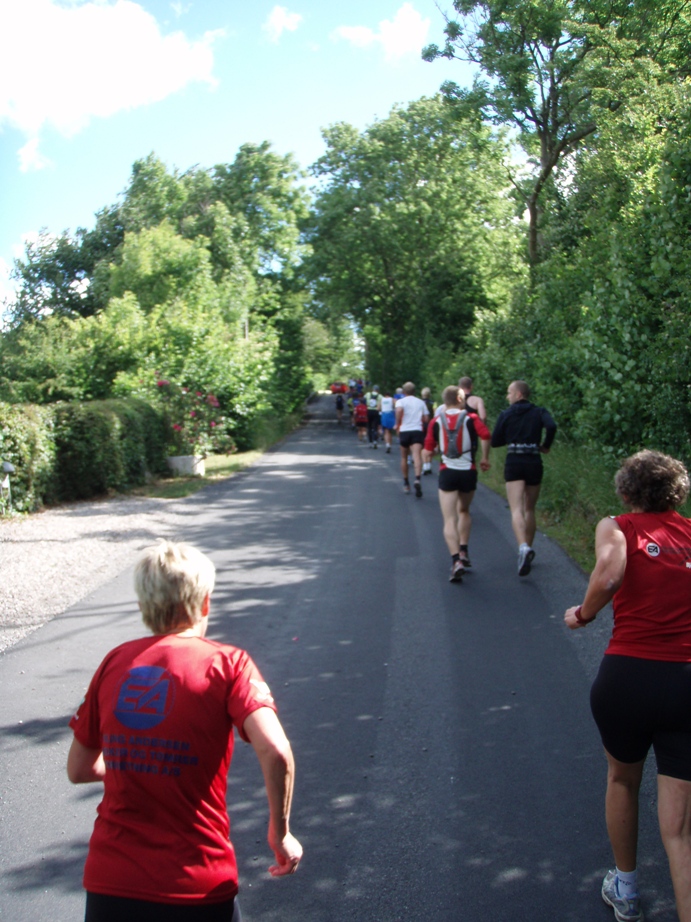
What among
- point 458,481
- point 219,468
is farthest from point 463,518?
point 219,468

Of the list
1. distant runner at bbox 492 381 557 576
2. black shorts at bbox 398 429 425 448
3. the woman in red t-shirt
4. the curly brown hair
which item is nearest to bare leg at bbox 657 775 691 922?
the woman in red t-shirt

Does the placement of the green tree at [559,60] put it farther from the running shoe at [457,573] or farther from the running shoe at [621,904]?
the running shoe at [621,904]

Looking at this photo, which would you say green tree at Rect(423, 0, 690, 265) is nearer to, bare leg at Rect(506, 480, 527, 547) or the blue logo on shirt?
bare leg at Rect(506, 480, 527, 547)

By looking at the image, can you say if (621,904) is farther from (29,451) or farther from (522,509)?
(29,451)

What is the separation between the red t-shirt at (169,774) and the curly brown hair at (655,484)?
175cm

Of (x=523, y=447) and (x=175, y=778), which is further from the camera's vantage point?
(x=523, y=447)

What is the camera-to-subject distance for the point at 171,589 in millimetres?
2295

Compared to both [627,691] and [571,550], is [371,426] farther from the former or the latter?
[627,691]

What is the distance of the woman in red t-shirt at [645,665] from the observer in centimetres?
291

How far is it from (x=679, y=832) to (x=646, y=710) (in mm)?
400

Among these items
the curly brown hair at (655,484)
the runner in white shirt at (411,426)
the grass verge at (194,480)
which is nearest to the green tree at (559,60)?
the runner in white shirt at (411,426)

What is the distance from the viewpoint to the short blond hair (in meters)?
2.30

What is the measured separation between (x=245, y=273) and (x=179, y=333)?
16.6 metres

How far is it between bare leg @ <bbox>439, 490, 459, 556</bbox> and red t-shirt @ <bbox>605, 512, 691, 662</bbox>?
17.4 feet
